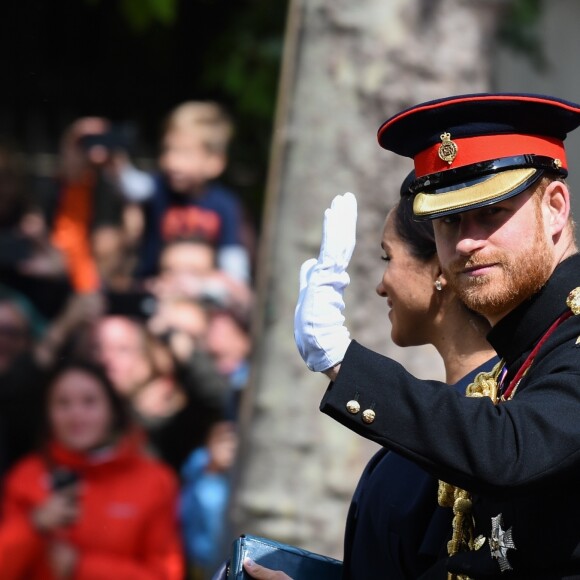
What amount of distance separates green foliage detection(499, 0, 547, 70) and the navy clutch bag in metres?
4.39

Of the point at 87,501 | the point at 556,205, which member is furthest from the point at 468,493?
the point at 87,501

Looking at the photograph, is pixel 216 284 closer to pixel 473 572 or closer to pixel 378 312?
pixel 378 312

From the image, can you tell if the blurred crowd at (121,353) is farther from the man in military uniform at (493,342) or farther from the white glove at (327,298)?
the white glove at (327,298)

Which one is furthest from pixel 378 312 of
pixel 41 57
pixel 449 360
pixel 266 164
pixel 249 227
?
pixel 41 57

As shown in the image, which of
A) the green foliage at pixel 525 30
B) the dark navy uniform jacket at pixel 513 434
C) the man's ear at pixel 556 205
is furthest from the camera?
the green foliage at pixel 525 30

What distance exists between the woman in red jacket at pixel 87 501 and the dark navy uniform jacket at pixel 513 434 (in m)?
2.78

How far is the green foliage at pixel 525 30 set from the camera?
21.7 feet

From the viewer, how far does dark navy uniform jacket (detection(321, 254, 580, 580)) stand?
6.24ft

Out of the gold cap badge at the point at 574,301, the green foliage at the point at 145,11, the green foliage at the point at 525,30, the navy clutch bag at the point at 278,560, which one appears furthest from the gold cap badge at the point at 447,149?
the green foliage at the point at 525,30

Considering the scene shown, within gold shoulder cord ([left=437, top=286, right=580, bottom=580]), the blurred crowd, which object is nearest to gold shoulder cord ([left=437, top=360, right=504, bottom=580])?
gold shoulder cord ([left=437, top=286, right=580, bottom=580])

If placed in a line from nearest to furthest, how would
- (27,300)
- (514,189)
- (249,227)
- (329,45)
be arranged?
(514,189)
(329,45)
(27,300)
(249,227)

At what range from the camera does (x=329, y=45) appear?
4.51 meters

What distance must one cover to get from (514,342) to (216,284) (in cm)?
325

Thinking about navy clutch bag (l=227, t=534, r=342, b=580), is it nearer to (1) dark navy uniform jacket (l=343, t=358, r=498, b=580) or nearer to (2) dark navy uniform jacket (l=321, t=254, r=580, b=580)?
(1) dark navy uniform jacket (l=343, t=358, r=498, b=580)
